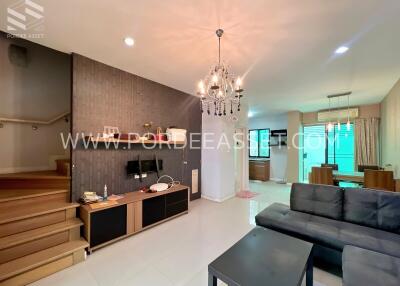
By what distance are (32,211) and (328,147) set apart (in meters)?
7.98

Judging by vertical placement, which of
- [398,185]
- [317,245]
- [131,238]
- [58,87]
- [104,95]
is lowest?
[131,238]

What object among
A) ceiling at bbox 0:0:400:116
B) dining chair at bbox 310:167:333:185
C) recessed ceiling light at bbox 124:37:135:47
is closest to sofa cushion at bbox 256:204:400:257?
ceiling at bbox 0:0:400:116

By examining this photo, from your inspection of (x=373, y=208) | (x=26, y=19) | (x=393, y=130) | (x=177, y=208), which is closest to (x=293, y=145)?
(x=393, y=130)

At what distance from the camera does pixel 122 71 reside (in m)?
3.24

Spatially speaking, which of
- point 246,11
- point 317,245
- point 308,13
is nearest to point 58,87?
point 246,11

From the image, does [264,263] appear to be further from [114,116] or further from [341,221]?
[114,116]

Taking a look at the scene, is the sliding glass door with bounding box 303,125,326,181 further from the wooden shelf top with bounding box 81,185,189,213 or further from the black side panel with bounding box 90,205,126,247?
the black side panel with bounding box 90,205,126,247

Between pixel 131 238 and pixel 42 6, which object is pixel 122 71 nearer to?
pixel 42 6

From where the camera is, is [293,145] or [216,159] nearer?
[216,159]

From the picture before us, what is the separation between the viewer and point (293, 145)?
6.65 meters

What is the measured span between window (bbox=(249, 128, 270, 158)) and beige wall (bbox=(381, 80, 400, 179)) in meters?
3.75

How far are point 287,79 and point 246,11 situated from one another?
2.20m

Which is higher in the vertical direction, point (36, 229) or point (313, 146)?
point (313, 146)

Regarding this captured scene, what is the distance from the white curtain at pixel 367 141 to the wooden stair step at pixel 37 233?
735cm
